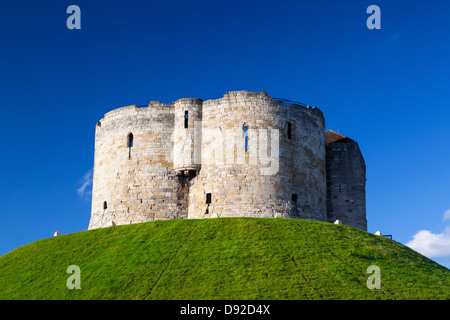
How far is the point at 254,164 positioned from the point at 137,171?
26.6 feet

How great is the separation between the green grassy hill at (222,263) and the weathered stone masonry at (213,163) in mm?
4125

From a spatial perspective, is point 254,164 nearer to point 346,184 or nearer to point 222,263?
point 346,184

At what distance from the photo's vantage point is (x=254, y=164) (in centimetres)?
4316

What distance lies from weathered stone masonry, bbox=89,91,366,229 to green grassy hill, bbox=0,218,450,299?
13.5ft

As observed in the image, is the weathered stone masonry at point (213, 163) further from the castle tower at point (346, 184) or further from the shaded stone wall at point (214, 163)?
the castle tower at point (346, 184)

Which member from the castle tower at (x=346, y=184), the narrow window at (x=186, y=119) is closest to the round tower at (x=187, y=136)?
the narrow window at (x=186, y=119)

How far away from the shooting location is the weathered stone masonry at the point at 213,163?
42.9 m

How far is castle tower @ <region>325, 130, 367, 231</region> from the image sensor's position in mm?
49156

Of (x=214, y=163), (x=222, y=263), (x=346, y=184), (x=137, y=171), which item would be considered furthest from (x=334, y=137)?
(x=222, y=263)

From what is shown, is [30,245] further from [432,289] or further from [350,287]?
[432,289]

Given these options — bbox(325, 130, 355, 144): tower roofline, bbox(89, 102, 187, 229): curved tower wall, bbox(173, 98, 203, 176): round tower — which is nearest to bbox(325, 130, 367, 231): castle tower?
bbox(325, 130, 355, 144): tower roofline

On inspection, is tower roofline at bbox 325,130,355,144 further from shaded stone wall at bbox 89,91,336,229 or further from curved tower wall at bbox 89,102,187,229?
curved tower wall at bbox 89,102,187,229
